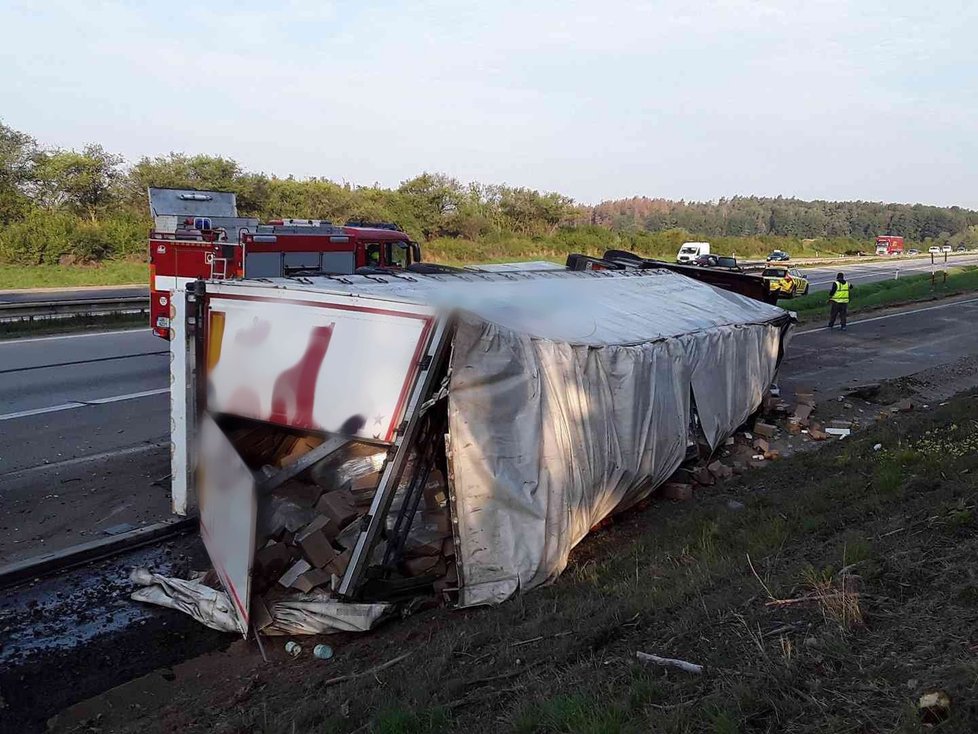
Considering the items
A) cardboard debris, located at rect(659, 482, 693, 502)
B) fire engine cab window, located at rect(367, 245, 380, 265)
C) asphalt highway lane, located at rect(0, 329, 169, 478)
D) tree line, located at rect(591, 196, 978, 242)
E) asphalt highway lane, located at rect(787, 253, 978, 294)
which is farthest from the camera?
tree line, located at rect(591, 196, 978, 242)

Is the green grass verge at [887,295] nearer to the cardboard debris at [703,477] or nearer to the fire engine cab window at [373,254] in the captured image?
the fire engine cab window at [373,254]

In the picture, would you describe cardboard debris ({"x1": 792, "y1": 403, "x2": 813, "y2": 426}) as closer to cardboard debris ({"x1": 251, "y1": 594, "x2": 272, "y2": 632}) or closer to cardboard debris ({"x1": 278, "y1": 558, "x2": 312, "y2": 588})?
cardboard debris ({"x1": 278, "y1": 558, "x2": 312, "y2": 588})

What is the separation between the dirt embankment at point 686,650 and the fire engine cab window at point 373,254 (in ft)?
35.6

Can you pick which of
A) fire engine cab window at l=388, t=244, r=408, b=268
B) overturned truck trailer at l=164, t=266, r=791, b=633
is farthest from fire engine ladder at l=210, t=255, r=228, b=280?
overturned truck trailer at l=164, t=266, r=791, b=633

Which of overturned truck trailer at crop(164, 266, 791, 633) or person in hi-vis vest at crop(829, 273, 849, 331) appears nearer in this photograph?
overturned truck trailer at crop(164, 266, 791, 633)

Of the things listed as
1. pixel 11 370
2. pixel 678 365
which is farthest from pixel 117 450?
pixel 678 365

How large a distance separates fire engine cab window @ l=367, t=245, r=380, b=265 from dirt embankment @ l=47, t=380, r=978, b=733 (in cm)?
1085

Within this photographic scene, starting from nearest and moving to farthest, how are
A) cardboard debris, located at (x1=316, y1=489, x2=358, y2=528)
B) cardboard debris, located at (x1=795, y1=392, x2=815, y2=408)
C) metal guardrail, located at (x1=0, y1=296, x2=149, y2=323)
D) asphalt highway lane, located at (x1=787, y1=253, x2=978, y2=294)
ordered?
cardboard debris, located at (x1=316, y1=489, x2=358, y2=528), cardboard debris, located at (x1=795, y1=392, x2=815, y2=408), metal guardrail, located at (x1=0, y1=296, x2=149, y2=323), asphalt highway lane, located at (x1=787, y1=253, x2=978, y2=294)

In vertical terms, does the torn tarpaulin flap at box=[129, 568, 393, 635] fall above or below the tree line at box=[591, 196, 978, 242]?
below

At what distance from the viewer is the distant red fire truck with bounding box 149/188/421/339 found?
14227 mm

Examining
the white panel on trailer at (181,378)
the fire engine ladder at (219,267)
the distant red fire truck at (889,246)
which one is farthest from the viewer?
the distant red fire truck at (889,246)

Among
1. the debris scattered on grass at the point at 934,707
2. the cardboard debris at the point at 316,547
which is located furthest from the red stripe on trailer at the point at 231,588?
the debris scattered on grass at the point at 934,707

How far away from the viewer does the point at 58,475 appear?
796 centimetres

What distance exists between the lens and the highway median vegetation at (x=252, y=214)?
3145cm
